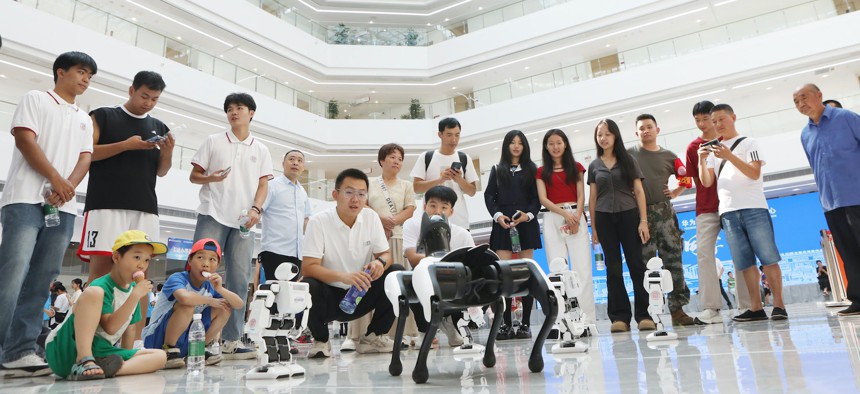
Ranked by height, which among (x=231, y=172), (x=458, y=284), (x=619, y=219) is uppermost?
(x=231, y=172)

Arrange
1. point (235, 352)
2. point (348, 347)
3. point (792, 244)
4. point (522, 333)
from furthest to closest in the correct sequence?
point (792, 244) < point (522, 333) < point (348, 347) < point (235, 352)

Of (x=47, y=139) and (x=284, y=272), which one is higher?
(x=47, y=139)

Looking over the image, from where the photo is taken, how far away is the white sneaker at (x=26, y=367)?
2461mm

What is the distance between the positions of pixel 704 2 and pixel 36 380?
17.5 meters

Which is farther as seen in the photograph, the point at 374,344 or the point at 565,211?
the point at 565,211

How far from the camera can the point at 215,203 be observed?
346 cm

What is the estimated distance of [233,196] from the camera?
3510 millimetres

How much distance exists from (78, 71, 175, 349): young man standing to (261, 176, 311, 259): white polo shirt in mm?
934

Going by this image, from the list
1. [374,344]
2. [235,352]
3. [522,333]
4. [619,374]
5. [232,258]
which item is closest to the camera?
[619,374]

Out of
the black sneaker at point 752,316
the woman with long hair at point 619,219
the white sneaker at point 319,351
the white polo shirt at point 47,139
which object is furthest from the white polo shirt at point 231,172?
the black sneaker at point 752,316

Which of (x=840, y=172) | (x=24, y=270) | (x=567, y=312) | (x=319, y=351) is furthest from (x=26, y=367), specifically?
(x=840, y=172)

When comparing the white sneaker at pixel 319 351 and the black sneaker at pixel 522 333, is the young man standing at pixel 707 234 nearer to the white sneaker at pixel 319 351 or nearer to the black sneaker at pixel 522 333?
the black sneaker at pixel 522 333

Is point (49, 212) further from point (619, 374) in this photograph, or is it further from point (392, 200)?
point (619, 374)

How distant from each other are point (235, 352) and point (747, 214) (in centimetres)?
370
